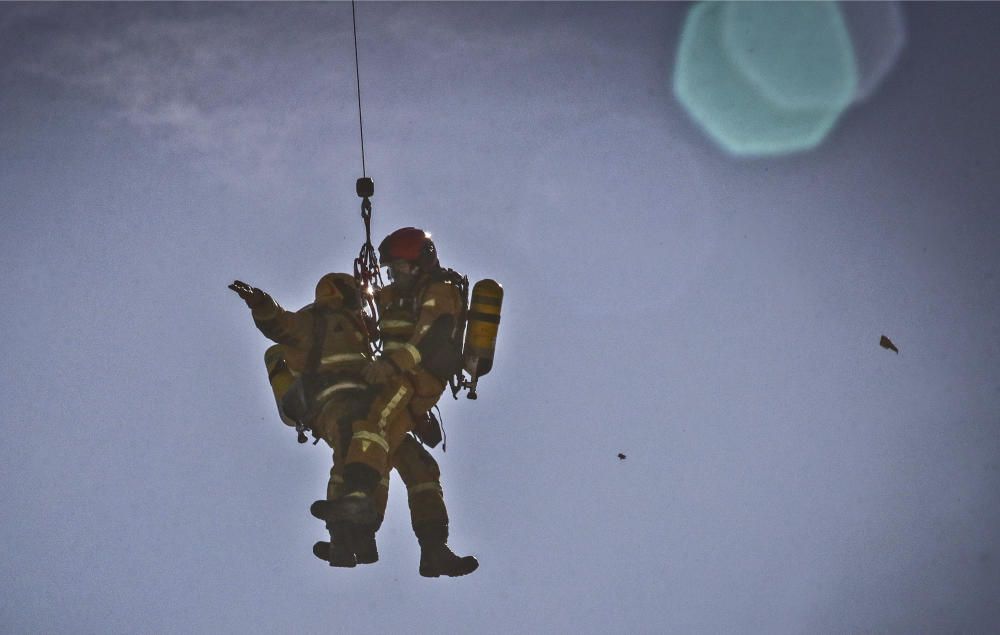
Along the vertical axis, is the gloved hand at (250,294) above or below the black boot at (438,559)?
above

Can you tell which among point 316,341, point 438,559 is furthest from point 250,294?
point 438,559

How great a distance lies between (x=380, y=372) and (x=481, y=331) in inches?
43.8

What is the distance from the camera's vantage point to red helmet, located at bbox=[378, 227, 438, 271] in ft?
46.6

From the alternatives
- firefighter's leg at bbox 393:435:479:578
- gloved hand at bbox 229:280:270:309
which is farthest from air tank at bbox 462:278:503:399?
gloved hand at bbox 229:280:270:309

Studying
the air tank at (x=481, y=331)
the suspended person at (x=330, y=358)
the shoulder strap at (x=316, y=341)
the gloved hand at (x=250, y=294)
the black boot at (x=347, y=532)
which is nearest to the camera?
the black boot at (x=347, y=532)

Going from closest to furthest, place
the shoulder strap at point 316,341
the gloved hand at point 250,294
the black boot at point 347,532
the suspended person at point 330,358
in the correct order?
the black boot at point 347,532, the gloved hand at point 250,294, the suspended person at point 330,358, the shoulder strap at point 316,341

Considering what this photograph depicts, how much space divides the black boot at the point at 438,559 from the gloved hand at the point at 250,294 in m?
2.92

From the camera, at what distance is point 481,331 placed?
46.0ft

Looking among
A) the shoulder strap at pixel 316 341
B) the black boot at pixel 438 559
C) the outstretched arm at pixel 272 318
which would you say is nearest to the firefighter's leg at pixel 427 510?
the black boot at pixel 438 559

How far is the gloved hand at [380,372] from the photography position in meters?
13.9

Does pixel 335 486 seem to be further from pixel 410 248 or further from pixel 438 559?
pixel 410 248

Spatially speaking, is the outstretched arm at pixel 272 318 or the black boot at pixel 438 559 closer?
the outstretched arm at pixel 272 318

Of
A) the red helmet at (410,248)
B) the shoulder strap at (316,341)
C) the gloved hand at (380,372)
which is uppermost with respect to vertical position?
the red helmet at (410,248)

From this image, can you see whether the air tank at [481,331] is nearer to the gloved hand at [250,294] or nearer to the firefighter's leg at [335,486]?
the firefighter's leg at [335,486]
